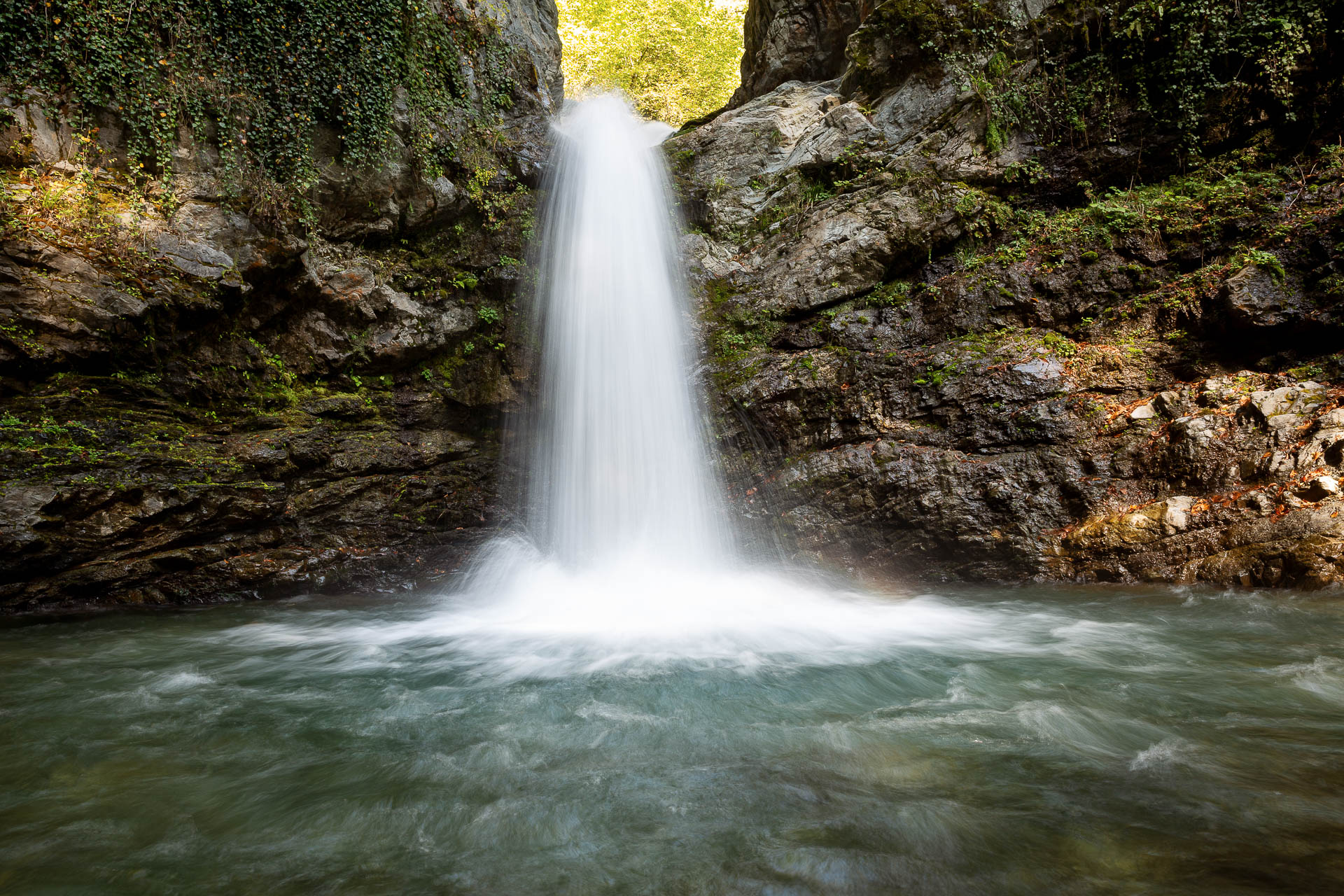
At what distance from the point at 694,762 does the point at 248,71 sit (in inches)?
398

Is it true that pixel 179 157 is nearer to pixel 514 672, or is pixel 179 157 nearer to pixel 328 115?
pixel 328 115

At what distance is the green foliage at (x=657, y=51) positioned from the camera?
18734 millimetres

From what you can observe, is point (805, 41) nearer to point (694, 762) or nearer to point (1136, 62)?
point (1136, 62)

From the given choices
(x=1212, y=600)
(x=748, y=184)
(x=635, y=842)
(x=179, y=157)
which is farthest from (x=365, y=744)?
(x=748, y=184)

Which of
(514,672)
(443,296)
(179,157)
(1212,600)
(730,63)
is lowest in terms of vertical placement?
(514,672)

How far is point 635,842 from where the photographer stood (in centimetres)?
255

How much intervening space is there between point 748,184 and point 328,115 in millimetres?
7161

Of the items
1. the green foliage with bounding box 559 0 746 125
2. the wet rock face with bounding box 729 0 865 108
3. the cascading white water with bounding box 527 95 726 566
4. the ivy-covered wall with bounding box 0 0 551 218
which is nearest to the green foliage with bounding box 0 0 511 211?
the ivy-covered wall with bounding box 0 0 551 218

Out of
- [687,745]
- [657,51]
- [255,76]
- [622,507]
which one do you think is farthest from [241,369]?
[657,51]

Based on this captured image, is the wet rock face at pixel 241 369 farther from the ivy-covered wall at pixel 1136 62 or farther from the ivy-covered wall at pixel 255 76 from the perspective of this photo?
the ivy-covered wall at pixel 1136 62

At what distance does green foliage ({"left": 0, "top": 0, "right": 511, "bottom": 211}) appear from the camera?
6.99 meters

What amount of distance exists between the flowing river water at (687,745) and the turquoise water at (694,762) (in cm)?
2

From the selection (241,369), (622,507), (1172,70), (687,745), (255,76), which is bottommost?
(687,745)

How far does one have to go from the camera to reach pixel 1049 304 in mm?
8672
